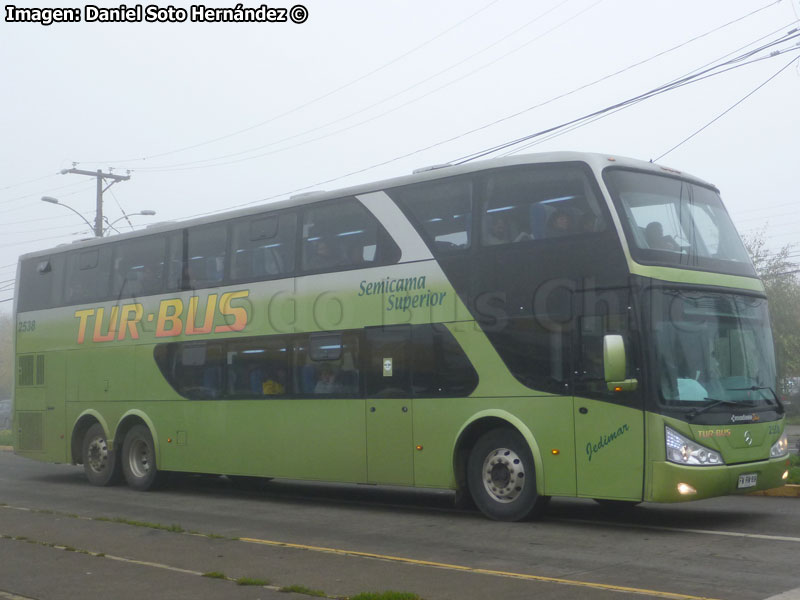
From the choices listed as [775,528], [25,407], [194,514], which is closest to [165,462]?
[194,514]

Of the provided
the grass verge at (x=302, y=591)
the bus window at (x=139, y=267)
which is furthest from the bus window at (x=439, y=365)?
the bus window at (x=139, y=267)

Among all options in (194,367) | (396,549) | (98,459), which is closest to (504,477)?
(396,549)

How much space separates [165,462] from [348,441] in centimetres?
452

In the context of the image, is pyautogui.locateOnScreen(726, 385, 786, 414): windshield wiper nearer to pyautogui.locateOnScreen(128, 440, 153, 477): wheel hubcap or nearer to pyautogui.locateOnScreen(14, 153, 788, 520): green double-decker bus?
Result: pyautogui.locateOnScreen(14, 153, 788, 520): green double-decker bus

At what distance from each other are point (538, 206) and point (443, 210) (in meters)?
1.44

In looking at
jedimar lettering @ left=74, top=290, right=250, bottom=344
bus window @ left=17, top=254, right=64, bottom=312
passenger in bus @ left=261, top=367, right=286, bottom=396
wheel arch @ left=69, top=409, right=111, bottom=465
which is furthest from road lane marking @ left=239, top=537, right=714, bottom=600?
bus window @ left=17, top=254, right=64, bottom=312

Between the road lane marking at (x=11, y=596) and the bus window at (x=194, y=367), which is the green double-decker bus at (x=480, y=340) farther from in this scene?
the road lane marking at (x=11, y=596)

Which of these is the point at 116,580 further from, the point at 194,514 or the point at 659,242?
the point at 659,242

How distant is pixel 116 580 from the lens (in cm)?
841

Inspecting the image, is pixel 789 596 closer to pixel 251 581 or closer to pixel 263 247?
pixel 251 581

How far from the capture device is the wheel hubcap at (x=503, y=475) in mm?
11664

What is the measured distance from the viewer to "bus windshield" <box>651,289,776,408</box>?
1066 cm

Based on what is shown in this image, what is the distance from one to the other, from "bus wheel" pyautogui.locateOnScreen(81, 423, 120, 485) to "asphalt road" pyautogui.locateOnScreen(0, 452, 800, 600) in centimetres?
246

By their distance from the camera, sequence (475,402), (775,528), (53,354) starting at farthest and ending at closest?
(53,354), (475,402), (775,528)
